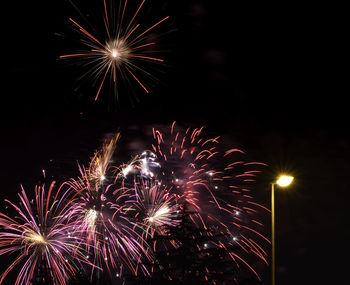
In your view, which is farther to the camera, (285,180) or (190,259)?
(190,259)

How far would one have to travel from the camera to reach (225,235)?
2033cm

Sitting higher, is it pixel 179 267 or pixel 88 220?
pixel 88 220

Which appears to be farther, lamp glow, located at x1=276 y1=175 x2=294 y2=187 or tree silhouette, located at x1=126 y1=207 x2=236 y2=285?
tree silhouette, located at x1=126 y1=207 x2=236 y2=285

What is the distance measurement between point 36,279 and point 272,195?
1284 centimetres

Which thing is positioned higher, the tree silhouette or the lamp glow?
the lamp glow

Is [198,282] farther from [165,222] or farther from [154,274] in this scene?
[165,222]

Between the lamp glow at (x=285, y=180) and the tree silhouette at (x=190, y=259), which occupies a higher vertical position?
the lamp glow at (x=285, y=180)

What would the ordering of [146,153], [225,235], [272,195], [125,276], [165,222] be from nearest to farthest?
[272,195] < [125,276] < [225,235] < [165,222] < [146,153]

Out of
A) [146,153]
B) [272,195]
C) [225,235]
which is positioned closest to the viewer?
[272,195]


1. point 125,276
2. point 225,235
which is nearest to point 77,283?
point 125,276

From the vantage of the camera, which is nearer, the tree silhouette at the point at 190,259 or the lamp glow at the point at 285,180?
the lamp glow at the point at 285,180

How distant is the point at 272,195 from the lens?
55.0 ft

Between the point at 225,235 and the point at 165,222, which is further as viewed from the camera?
the point at 165,222

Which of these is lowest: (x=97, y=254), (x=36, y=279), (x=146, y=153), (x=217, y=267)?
(x=36, y=279)
